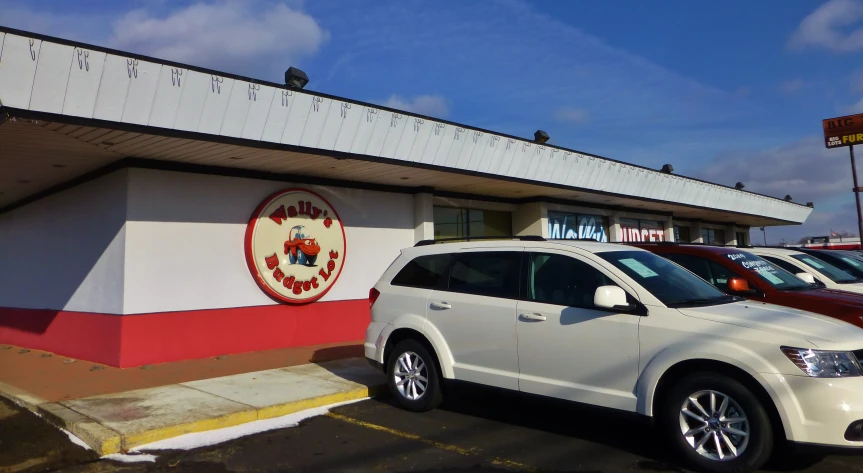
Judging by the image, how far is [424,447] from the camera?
5844 millimetres

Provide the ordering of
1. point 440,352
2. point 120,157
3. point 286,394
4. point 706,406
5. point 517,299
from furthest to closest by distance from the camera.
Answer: point 120,157 → point 286,394 → point 440,352 → point 517,299 → point 706,406

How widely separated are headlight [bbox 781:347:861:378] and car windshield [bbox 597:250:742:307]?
40.0 inches

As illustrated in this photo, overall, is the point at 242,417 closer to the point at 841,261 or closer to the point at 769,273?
the point at 769,273

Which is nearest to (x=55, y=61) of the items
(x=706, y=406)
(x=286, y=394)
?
(x=286, y=394)

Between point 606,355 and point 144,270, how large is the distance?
24.6 feet

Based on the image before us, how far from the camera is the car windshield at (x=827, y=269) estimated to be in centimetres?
1042

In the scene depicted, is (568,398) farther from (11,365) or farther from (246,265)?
(11,365)

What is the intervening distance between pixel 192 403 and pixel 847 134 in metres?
28.8

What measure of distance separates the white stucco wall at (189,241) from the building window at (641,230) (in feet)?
41.7

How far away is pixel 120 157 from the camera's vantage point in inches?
384

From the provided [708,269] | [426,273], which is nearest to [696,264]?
[708,269]

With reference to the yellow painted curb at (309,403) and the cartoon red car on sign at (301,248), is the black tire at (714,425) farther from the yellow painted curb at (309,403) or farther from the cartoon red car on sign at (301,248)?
the cartoon red car on sign at (301,248)

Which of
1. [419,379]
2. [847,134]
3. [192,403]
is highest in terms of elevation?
[847,134]

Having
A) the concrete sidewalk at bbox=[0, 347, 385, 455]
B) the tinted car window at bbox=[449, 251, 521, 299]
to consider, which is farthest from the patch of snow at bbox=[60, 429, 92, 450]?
the tinted car window at bbox=[449, 251, 521, 299]
